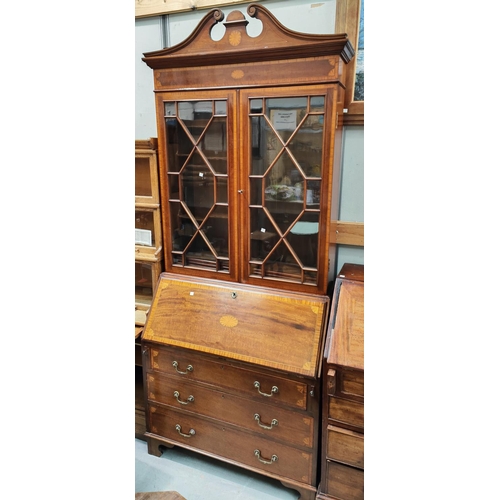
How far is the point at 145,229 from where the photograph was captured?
2.11 metres

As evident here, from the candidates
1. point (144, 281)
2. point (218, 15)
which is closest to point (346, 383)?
point (144, 281)

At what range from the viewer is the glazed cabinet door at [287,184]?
1.59 metres

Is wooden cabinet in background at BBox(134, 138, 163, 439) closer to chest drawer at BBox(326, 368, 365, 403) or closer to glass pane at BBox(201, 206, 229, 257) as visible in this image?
glass pane at BBox(201, 206, 229, 257)

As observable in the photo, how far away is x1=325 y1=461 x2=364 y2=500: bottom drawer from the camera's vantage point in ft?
5.22

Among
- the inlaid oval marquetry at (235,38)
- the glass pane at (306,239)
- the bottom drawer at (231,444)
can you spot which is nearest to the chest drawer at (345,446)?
the bottom drawer at (231,444)

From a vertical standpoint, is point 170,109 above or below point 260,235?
above

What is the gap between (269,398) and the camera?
1.71m

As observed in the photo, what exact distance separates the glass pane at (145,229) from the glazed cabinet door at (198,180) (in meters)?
0.16

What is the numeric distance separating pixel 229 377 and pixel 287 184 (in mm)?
902

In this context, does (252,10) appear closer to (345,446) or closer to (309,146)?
(309,146)

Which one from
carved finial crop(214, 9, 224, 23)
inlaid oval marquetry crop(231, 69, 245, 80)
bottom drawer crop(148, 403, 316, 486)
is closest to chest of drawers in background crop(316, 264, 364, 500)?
bottom drawer crop(148, 403, 316, 486)

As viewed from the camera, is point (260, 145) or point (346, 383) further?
point (260, 145)

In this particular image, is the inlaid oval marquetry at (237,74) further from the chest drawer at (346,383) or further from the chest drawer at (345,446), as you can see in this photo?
the chest drawer at (345,446)
